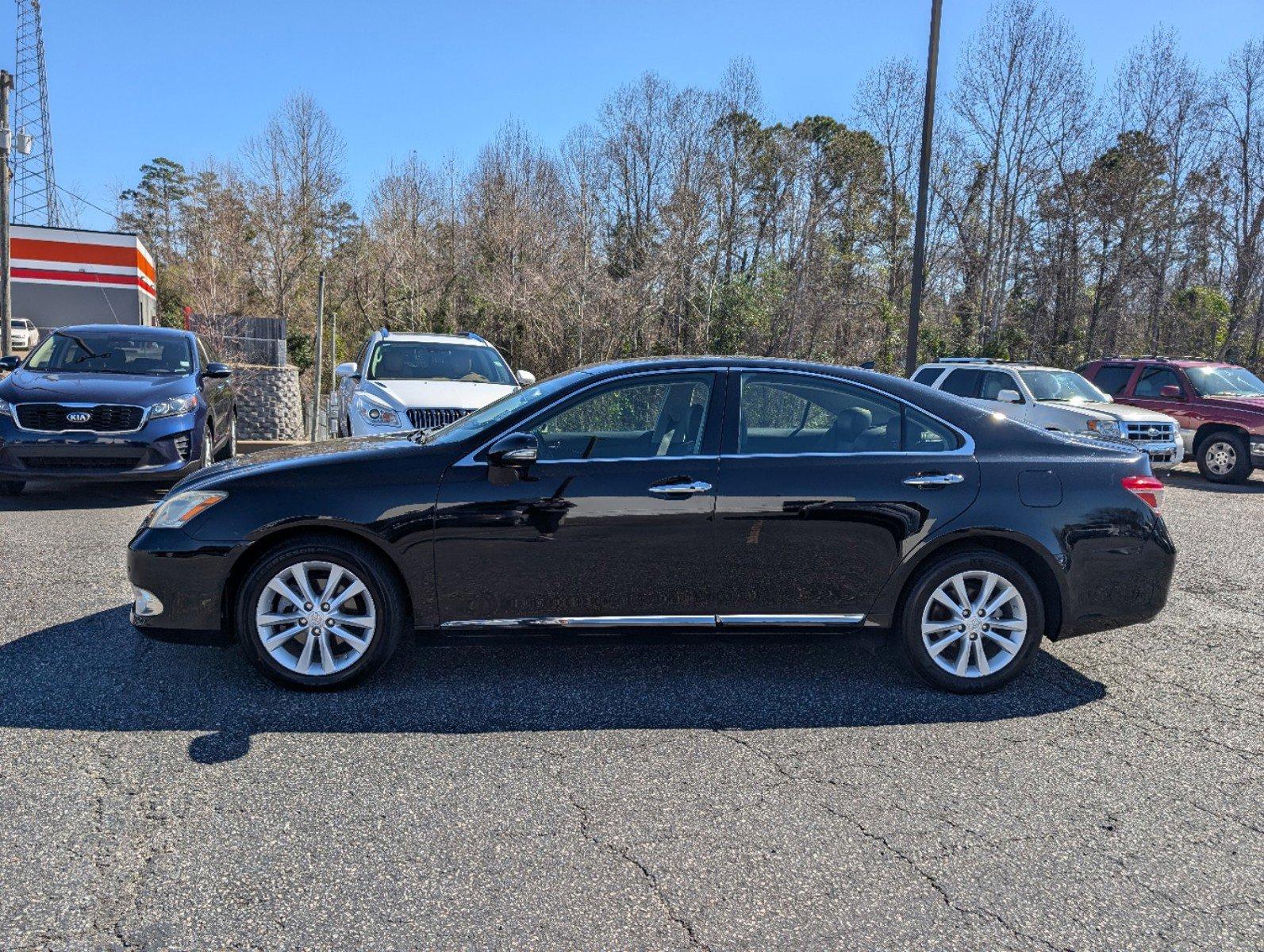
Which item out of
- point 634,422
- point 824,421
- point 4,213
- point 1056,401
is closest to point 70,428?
point 634,422

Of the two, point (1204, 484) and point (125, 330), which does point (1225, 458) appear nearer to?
point (1204, 484)

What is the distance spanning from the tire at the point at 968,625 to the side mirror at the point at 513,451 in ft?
6.25

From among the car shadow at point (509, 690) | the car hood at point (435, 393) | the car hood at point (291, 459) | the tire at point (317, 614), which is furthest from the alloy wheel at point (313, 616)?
the car hood at point (435, 393)

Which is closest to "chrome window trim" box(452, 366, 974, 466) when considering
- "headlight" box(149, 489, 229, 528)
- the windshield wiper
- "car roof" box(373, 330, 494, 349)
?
"headlight" box(149, 489, 229, 528)

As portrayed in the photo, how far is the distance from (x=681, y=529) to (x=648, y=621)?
0.45 meters

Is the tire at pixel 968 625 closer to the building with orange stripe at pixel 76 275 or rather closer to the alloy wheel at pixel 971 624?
the alloy wheel at pixel 971 624

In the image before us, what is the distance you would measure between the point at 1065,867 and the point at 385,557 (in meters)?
2.97

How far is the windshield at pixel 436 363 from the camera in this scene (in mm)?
10922

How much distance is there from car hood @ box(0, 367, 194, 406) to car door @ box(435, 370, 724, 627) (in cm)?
617

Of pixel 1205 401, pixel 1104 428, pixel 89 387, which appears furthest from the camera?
pixel 1205 401

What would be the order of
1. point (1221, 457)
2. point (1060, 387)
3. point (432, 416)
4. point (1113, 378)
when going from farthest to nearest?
1. point (1113, 378)
2. point (1221, 457)
3. point (1060, 387)
4. point (432, 416)

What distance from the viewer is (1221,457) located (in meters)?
14.6

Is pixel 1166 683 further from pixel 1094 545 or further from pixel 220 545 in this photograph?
Answer: pixel 220 545

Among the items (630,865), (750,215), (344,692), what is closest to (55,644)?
(344,692)
